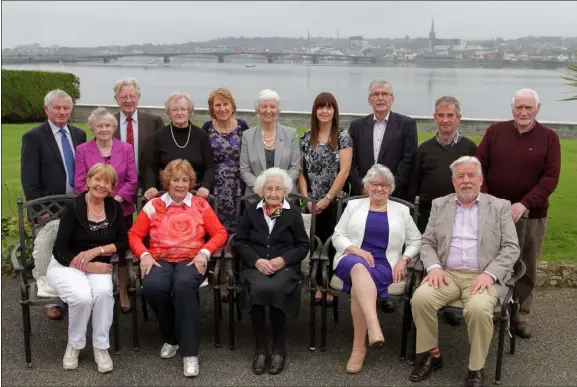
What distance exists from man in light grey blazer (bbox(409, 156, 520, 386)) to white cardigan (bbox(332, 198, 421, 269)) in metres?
0.12

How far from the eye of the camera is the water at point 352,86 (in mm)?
21267

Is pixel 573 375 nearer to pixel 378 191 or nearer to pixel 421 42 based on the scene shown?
pixel 378 191

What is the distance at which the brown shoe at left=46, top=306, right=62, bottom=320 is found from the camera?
4.81 m

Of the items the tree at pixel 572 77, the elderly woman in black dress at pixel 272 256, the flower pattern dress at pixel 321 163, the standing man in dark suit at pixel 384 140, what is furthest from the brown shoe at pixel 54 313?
the tree at pixel 572 77

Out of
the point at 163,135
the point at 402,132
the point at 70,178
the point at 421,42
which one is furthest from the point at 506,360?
the point at 421,42

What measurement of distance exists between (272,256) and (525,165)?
186cm

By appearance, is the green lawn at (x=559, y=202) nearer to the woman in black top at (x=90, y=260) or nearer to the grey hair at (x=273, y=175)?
the grey hair at (x=273, y=175)

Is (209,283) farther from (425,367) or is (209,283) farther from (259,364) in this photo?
(425,367)

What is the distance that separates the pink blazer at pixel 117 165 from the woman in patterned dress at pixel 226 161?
65 cm

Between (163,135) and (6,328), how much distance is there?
1825mm

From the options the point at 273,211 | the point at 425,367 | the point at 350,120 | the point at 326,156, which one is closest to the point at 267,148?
the point at 326,156

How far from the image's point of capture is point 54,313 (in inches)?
190

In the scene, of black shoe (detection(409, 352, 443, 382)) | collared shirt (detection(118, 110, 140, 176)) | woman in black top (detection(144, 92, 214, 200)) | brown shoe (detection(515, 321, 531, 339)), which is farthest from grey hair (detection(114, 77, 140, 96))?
brown shoe (detection(515, 321, 531, 339))

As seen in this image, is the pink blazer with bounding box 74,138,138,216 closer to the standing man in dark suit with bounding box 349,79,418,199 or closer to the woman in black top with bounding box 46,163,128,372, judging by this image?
the woman in black top with bounding box 46,163,128,372
